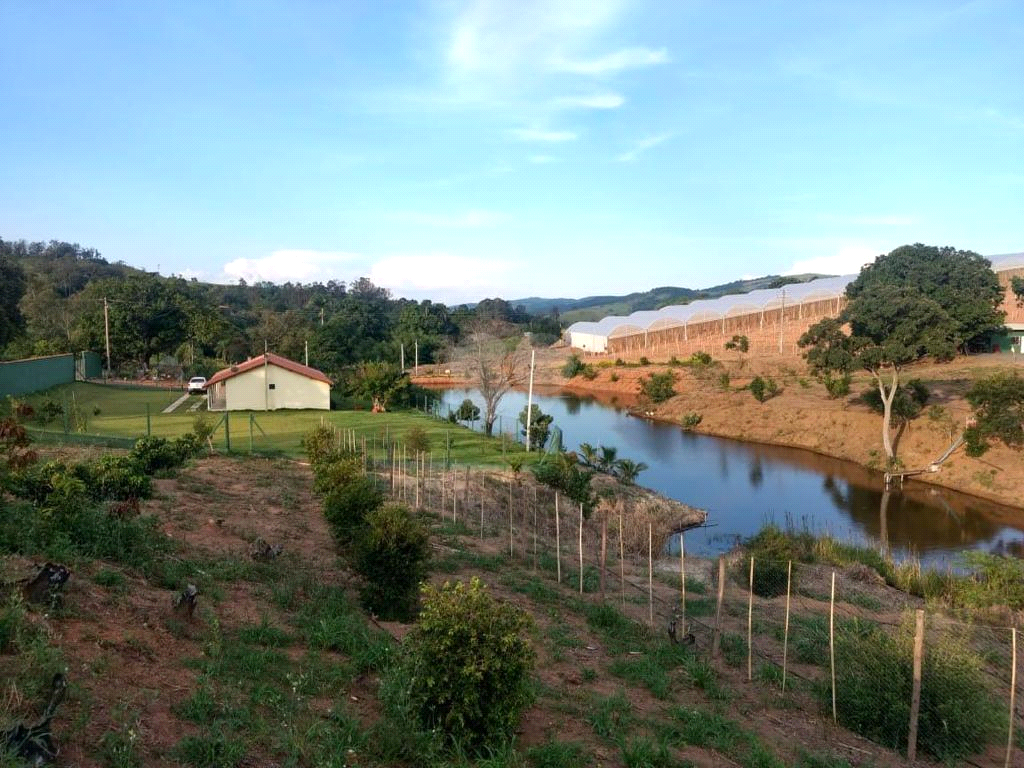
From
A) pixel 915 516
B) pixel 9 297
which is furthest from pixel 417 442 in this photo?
pixel 9 297

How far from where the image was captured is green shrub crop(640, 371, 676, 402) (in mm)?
39969

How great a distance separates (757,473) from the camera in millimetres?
25438

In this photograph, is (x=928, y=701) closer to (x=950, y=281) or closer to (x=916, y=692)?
(x=916, y=692)

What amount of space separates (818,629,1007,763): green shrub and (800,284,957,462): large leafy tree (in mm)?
20036

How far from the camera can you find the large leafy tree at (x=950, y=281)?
38.0 metres

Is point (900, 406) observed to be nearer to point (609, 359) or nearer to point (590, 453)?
point (590, 453)

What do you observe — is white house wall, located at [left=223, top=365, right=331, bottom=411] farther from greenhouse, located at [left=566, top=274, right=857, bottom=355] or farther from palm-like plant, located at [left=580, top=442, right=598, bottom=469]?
greenhouse, located at [left=566, top=274, right=857, bottom=355]

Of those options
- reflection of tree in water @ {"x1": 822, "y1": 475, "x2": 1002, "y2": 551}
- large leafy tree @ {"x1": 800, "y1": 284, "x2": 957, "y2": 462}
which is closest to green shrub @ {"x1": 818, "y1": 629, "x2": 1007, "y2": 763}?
reflection of tree in water @ {"x1": 822, "y1": 475, "x2": 1002, "y2": 551}

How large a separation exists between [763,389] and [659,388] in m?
6.65

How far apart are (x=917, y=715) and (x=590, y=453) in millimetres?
16807

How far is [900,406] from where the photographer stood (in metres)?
26.3

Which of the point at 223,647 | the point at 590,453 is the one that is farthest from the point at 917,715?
the point at 590,453

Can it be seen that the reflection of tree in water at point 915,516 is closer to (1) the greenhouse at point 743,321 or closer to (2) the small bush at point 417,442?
(2) the small bush at point 417,442

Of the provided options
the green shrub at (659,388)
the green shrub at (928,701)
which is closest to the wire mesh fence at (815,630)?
the green shrub at (928,701)
